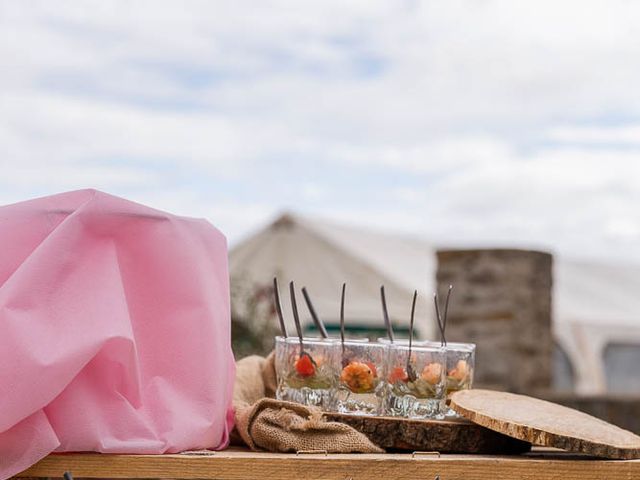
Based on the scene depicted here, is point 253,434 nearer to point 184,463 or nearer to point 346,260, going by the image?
point 184,463

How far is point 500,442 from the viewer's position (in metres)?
1.81

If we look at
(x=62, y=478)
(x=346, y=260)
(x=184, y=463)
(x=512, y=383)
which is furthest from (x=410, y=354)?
(x=346, y=260)

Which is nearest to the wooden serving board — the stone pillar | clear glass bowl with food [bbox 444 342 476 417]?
clear glass bowl with food [bbox 444 342 476 417]

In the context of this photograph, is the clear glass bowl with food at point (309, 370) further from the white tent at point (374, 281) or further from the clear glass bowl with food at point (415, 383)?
the white tent at point (374, 281)

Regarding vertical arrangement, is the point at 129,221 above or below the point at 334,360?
above

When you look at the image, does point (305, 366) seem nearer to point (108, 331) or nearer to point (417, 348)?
point (417, 348)

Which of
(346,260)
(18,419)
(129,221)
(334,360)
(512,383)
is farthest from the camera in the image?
(346,260)

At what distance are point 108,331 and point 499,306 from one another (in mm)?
4559

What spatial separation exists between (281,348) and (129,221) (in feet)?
1.12

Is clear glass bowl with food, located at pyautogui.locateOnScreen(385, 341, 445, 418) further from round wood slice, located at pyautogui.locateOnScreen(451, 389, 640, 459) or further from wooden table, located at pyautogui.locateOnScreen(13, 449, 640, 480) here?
wooden table, located at pyautogui.locateOnScreen(13, 449, 640, 480)

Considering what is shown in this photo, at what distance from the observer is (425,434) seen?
177 centimetres

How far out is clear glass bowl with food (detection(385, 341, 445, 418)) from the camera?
6.04 ft

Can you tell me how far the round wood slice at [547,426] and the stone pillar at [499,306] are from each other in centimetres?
410

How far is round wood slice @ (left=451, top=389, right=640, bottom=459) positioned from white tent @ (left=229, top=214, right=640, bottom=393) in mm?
5715
